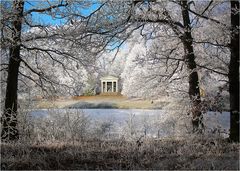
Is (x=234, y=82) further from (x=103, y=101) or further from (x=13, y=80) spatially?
(x=103, y=101)

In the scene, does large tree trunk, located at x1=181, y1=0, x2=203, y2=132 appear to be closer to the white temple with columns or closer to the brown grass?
the brown grass

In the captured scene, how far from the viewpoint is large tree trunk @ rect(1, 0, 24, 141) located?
752 cm

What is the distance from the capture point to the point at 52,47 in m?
9.06

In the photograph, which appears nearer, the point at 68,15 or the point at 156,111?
the point at 68,15

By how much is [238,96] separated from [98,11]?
3.82 meters

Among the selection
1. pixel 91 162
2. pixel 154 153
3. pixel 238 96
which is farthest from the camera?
pixel 238 96

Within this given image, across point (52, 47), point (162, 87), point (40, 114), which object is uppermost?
point (52, 47)

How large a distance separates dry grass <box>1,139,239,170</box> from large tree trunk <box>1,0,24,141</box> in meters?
2.27

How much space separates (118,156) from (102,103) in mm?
9400

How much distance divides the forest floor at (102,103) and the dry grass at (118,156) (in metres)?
4.92

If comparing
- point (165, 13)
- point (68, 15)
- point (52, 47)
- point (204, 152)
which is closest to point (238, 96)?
point (204, 152)

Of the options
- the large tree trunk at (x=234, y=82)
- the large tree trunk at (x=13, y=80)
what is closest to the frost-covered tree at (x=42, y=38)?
the large tree trunk at (x=13, y=80)

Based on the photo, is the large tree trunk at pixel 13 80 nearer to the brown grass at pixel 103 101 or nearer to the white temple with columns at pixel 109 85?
the brown grass at pixel 103 101

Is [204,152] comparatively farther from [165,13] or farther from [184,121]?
[184,121]
